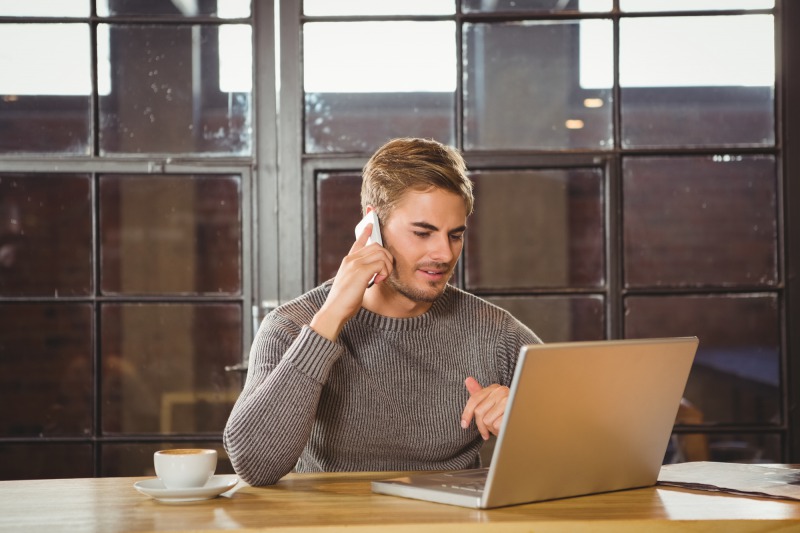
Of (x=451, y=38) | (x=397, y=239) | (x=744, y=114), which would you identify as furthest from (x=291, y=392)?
(x=744, y=114)

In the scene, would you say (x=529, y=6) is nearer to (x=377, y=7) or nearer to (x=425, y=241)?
(x=377, y=7)

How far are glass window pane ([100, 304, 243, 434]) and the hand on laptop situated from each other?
58.6 inches

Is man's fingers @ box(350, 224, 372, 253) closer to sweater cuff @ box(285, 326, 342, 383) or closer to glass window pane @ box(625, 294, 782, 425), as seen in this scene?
sweater cuff @ box(285, 326, 342, 383)

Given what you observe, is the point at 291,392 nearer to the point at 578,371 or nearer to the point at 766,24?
the point at 578,371

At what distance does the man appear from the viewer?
1.95 meters

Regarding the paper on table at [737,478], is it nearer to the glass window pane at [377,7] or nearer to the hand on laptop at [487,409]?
the hand on laptop at [487,409]

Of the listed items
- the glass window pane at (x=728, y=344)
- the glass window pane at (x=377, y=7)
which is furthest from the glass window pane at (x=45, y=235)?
the glass window pane at (x=728, y=344)

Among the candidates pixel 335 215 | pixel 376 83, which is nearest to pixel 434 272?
pixel 335 215

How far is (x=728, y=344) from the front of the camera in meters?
3.13

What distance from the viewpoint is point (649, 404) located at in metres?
1.50

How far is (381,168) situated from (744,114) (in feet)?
4.90

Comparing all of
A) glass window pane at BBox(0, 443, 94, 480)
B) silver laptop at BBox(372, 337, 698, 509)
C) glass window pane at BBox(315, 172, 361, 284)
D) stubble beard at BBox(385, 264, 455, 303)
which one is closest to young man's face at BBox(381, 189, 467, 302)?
stubble beard at BBox(385, 264, 455, 303)

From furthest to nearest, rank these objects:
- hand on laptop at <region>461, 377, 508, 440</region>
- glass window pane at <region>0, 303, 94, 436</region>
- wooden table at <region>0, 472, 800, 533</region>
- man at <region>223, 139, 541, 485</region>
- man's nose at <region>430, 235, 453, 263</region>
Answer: glass window pane at <region>0, 303, 94, 436</region> < man's nose at <region>430, 235, 453, 263</region> < man at <region>223, 139, 541, 485</region> < hand on laptop at <region>461, 377, 508, 440</region> < wooden table at <region>0, 472, 800, 533</region>

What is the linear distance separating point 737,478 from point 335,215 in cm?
173
